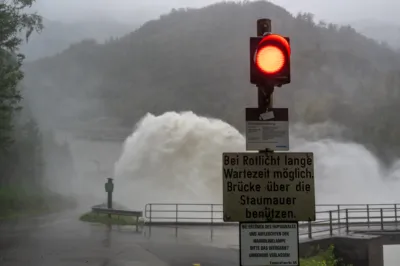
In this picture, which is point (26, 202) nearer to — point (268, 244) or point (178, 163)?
point (178, 163)

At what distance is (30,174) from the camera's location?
40562mm

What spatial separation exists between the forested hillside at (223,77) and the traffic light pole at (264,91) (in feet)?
163

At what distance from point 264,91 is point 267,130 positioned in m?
0.42

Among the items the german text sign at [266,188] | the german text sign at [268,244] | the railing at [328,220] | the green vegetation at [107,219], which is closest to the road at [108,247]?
the green vegetation at [107,219]

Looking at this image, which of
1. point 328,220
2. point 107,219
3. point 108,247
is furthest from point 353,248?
point 107,219

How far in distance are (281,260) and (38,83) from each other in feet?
195

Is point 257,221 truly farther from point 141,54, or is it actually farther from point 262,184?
point 141,54

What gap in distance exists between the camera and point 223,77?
8025cm

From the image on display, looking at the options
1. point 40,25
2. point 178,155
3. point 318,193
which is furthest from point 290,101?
point 40,25

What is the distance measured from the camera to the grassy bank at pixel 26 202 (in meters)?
28.8

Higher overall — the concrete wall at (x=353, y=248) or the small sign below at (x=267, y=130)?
the small sign below at (x=267, y=130)

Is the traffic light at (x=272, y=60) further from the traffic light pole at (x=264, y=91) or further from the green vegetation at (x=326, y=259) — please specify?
the green vegetation at (x=326, y=259)

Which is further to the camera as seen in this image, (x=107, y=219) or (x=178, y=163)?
(x=178, y=163)

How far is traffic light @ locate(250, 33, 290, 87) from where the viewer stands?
15.7 feet
